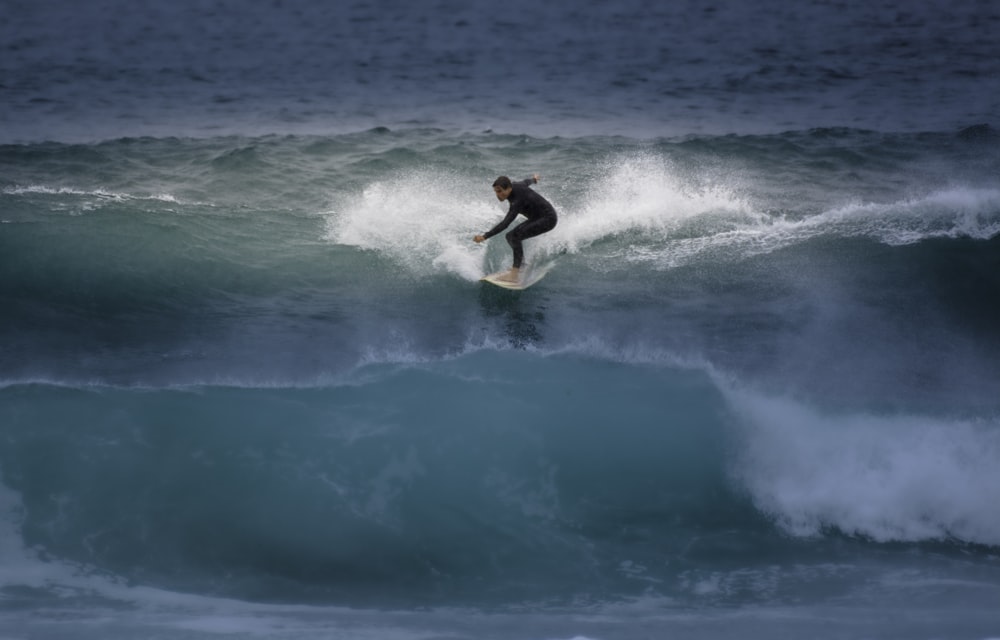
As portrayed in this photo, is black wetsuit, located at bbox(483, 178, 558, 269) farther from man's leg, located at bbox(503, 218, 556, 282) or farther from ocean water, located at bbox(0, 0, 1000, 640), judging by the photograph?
ocean water, located at bbox(0, 0, 1000, 640)

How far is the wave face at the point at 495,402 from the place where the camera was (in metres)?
9.35

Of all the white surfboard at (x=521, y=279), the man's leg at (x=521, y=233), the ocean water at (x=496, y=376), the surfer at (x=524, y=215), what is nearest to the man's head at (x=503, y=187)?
the surfer at (x=524, y=215)

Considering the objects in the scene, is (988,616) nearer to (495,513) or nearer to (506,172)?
(495,513)

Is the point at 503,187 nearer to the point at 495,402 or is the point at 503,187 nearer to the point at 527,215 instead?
the point at 527,215

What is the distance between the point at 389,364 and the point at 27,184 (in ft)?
29.1

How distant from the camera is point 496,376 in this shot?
11664 mm

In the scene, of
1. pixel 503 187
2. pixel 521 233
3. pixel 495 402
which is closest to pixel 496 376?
pixel 495 402

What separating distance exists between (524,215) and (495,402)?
325 cm

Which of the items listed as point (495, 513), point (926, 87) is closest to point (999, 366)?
point (495, 513)

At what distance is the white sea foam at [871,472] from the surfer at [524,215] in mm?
3866

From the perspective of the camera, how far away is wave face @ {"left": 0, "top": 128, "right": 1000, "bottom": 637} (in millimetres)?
9352

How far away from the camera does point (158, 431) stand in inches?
425

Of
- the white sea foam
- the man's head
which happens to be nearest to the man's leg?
the man's head

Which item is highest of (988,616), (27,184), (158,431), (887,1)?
(887,1)
